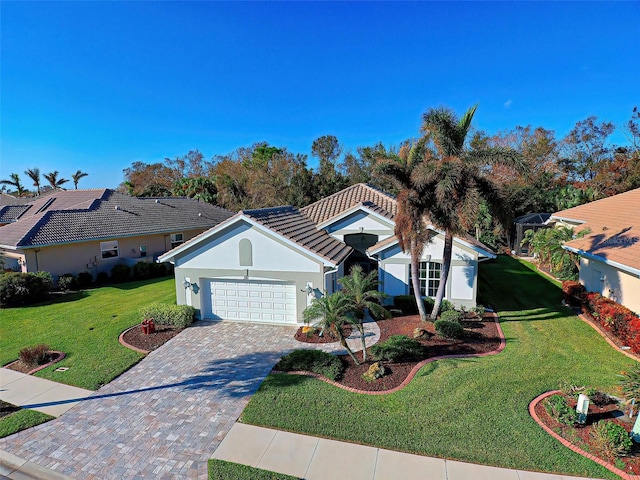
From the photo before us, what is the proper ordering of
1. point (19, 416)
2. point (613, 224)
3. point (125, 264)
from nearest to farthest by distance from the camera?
point (19, 416) < point (613, 224) < point (125, 264)

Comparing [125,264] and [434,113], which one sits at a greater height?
[434,113]

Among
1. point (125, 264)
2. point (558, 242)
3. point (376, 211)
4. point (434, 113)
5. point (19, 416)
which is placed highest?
point (434, 113)

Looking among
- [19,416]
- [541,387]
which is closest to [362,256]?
[541,387]

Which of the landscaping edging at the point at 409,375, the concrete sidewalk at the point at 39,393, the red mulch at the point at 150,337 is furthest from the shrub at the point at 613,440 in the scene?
the red mulch at the point at 150,337

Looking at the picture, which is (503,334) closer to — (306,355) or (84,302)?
(306,355)

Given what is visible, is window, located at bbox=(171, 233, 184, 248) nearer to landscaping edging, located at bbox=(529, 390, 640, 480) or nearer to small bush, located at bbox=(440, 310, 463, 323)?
small bush, located at bbox=(440, 310, 463, 323)

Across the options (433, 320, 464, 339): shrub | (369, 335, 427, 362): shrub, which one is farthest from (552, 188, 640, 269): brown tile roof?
(369, 335, 427, 362): shrub

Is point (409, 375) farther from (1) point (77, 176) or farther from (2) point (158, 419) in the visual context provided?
(1) point (77, 176)
